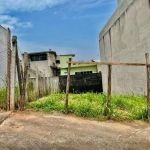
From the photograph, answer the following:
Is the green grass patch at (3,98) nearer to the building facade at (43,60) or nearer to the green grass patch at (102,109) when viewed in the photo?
the green grass patch at (102,109)

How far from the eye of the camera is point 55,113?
17.6 ft

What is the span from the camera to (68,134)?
3.86m

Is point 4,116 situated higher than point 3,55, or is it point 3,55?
point 3,55

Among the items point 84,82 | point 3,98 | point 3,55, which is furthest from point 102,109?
point 84,82

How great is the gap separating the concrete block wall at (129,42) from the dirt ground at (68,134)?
3.14m

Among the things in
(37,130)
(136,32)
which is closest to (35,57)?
(136,32)

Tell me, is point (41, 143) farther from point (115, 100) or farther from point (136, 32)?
point (136, 32)

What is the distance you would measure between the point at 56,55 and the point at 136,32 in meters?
22.7

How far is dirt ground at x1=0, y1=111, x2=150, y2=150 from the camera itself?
337cm

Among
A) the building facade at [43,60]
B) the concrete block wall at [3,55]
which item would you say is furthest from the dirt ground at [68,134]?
the building facade at [43,60]

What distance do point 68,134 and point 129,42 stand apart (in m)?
5.53

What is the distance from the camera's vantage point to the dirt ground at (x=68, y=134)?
133 inches

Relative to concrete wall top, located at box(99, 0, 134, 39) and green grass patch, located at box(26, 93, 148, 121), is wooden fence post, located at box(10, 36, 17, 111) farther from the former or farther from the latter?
concrete wall top, located at box(99, 0, 134, 39)

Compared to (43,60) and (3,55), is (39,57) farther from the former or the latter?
(3,55)
